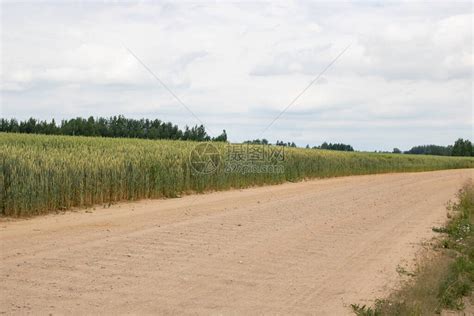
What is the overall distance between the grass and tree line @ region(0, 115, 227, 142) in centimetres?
3493

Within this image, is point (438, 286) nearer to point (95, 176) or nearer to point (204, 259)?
point (204, 259)

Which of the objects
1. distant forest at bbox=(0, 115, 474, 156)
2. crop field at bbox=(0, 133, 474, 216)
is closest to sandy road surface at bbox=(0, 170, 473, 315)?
crop field at bbox=(0, 133, 474, 216)

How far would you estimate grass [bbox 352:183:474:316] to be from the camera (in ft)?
23.3

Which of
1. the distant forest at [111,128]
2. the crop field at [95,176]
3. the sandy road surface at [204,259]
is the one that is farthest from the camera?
the distant forest at [111,128]

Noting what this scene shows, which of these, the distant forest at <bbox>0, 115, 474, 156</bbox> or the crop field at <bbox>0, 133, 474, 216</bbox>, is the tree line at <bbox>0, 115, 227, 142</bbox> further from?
the crop field at <bbox>0, 133, 474, 216</bbox>

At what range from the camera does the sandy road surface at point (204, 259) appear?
704 centimetres

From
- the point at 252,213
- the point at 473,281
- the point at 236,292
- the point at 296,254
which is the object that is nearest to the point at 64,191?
the point at 252,213

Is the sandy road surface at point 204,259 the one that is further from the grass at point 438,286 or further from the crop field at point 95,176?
the crop field at point 95,176

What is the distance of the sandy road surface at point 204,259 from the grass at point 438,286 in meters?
0.39

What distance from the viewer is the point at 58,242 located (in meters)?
10.0

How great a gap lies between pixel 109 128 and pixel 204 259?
42.6m

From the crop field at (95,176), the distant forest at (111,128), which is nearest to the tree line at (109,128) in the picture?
the distant forest at (111,128)

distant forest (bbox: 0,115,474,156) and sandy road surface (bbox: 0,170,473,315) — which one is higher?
distant forest (bbox: 0,115,474,156)

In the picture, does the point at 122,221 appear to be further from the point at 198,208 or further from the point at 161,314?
the point at 161,314
